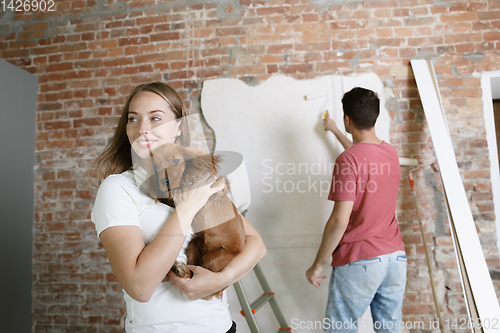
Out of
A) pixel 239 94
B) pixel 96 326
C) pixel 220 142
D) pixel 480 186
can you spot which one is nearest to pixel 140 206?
pixel 220 142

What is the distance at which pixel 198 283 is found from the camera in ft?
2.76

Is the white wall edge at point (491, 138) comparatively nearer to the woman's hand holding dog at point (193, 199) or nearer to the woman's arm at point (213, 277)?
the woman's arm at point (213, 277)

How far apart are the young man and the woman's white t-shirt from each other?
2.93 feet

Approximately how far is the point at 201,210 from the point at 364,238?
39.7 inches

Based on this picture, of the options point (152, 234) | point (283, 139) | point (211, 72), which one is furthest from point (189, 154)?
point (211, 72)

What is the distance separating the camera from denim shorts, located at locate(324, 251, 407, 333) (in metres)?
1.54

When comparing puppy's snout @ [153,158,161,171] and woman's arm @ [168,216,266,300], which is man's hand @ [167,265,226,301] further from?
puppy's snout @ [153,158,161,171]

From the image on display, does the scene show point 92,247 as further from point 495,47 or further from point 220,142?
point 495,47

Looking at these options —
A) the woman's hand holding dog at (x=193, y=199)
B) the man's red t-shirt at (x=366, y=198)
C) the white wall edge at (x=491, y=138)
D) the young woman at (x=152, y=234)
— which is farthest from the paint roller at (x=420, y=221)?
the woman's hand holding dog at (x=193, y=199)

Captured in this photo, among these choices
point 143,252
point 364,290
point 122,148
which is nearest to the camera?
point 143,252

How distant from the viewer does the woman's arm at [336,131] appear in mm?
1933

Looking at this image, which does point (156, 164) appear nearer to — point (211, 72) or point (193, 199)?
point (193, 199)

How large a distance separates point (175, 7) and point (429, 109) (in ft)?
6.14

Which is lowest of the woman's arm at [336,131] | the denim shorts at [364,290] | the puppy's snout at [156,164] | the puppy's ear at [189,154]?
the denim shorts at [364,290]
